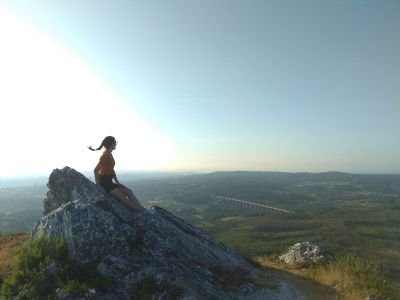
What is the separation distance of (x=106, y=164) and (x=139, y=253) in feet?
16.4

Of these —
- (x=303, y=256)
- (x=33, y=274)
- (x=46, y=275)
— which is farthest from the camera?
(x=303, y=256)

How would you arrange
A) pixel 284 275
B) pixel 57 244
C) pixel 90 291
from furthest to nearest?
pixel 284 275 → pixel 57 244 → pixel 90 291

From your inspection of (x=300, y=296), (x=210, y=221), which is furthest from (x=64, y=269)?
(x=210, y=221)

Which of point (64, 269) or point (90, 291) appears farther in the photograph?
point (64, 269)

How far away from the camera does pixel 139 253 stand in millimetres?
A: 14031

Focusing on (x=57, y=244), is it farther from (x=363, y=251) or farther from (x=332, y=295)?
(x=363, y=251)

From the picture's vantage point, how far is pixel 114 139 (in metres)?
17.0

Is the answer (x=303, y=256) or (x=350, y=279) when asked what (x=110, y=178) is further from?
(x=303, y=256)

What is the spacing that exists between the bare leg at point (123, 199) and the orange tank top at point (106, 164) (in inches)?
36.2

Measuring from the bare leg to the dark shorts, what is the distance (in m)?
0.24

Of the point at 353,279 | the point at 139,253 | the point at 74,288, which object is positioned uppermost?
the point at 139,253

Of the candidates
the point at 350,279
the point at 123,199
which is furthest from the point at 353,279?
the point at 123,199

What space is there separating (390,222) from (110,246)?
193272mm

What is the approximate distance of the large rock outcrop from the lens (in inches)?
481
